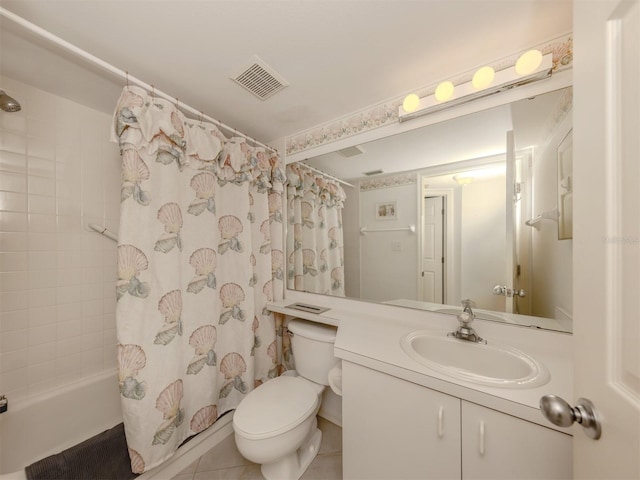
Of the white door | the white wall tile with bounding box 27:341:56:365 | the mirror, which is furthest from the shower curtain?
the white wall tile with bounding box 27:341:56:365

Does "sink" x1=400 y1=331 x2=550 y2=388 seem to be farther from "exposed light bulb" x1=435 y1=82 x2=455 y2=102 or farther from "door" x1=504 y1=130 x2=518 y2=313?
"exposed light bulb" x1=435 y1=82 x2=455 y2=102

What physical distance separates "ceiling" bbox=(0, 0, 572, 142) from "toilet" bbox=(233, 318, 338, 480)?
4.92 ft

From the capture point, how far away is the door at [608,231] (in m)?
0.35

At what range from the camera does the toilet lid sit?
3.45 ft

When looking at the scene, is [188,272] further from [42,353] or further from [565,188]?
[565,188]

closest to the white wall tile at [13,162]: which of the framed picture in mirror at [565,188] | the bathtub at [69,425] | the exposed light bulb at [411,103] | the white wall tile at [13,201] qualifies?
the white wall tile at [13,201]

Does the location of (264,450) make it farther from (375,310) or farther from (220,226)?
(220,226)

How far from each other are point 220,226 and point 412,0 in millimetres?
1476

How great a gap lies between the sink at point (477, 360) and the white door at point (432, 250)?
10.1 inches

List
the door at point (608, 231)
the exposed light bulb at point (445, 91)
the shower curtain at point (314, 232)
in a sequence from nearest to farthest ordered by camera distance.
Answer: the door at point (608, 231), the exposed light bulb at point (445, 91), the shower curtain at point (314, 232)

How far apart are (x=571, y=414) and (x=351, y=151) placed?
60.0 inches

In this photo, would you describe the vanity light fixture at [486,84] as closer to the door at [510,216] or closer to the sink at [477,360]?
the door at [510,216]

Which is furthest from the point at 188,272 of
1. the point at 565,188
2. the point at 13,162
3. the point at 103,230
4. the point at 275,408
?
the point at 565,188

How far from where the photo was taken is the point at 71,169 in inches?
57.7
